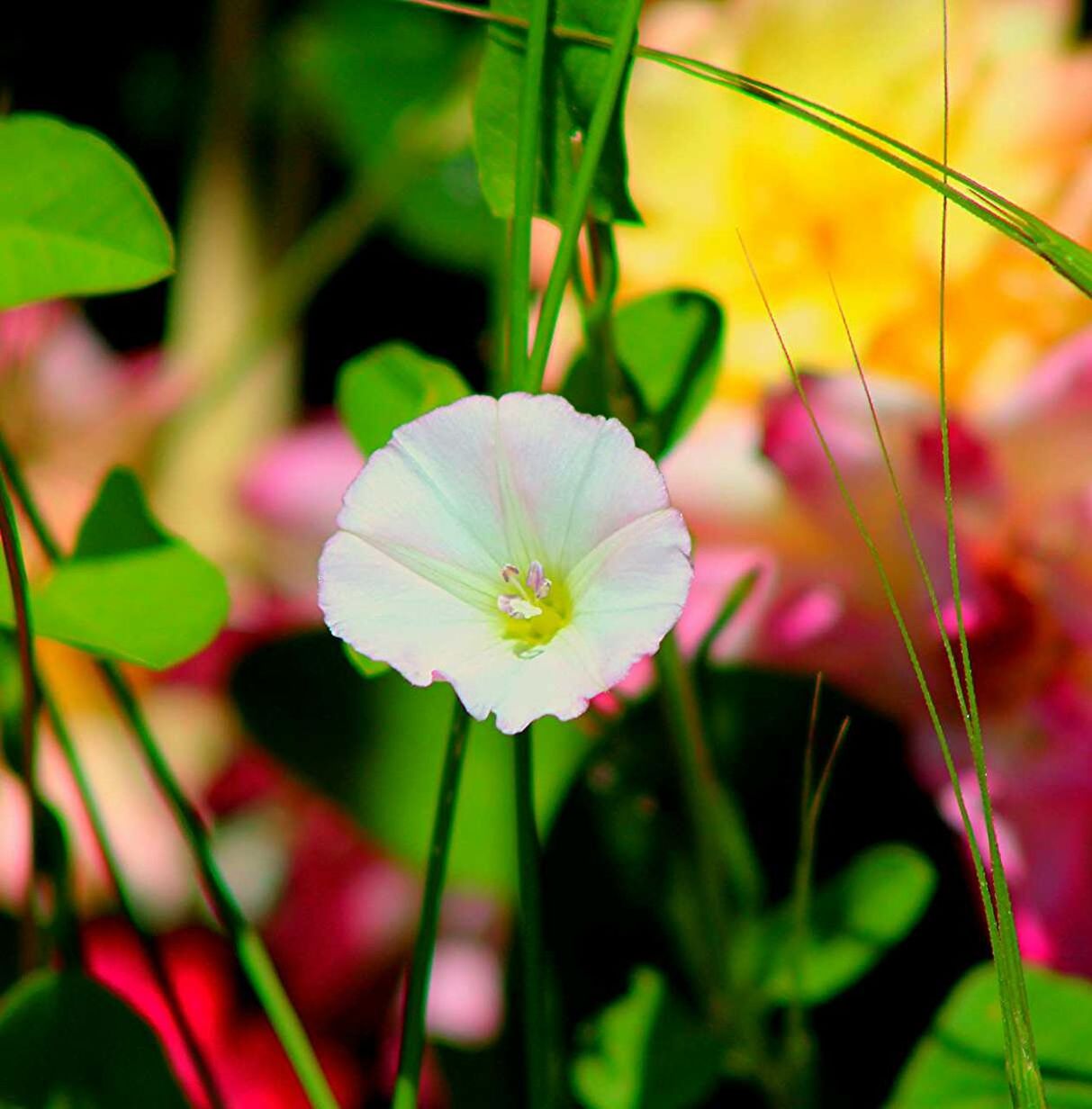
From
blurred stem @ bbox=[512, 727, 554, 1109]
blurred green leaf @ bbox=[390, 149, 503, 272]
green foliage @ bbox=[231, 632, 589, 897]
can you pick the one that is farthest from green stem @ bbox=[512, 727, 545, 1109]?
blurred green leaf @ bbox=[390, 149, 503, 272]

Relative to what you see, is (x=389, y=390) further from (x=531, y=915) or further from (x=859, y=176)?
(x=859, y=176)

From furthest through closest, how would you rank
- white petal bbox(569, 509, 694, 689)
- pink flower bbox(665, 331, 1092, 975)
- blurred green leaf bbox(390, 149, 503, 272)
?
blurred green leaf bbox(390, 149, 503, 272) → pink flower bbox(665, 331, 1092, 975) → white petal bbox(569, 509, 694, 689)

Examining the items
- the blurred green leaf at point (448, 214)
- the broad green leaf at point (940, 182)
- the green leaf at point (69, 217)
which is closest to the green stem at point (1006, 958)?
the broad green leaf at point (940, 182)

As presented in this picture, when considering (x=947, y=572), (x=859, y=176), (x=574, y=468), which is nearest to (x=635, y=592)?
(x=574, y=468)

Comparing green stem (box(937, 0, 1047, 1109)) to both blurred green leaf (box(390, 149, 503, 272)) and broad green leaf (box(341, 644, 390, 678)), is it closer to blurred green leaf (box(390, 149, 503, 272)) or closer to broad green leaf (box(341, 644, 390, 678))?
broad green leaf (box(341, 644, 390, 678))

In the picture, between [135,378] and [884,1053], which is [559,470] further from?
[135,378]

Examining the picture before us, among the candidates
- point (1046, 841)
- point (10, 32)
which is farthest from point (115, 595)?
point (10, 32)
